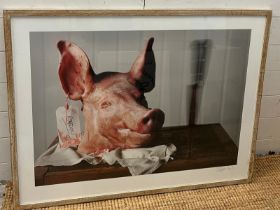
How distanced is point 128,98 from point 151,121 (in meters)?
0.08

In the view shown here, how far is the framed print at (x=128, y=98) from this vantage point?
91 centimetres

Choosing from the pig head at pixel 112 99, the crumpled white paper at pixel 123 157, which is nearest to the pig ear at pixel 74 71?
the pig head at pixel 112 99

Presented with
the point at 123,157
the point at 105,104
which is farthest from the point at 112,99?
the point at 123,157

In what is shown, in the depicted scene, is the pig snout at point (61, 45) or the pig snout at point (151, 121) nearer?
the pig snout at point (61, 45)

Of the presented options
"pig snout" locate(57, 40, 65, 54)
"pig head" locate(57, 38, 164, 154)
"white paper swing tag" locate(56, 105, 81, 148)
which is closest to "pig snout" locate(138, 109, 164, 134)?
"pig head" locate(57, 38, 164, 154)

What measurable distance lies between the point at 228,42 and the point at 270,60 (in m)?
0.19

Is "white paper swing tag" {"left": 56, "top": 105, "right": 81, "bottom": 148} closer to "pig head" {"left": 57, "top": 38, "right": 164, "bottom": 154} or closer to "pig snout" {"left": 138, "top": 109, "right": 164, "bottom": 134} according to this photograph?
"pig head" {"left": 57, "top": 38, "right": 164, "bottom": 154}

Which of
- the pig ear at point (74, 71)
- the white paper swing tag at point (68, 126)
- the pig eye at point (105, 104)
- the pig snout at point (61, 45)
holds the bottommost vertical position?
the white paper swing tag at point (68, 126)

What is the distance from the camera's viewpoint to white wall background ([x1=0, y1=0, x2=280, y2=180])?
2.98 ft

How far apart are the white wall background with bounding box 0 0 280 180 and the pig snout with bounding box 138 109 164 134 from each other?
0.24 metres

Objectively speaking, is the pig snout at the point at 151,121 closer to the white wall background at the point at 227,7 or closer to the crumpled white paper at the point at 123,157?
the crumpled white paper at the point at 123,157

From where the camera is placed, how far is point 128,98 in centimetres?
98

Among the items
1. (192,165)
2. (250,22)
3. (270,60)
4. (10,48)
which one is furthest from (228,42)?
(10,48)

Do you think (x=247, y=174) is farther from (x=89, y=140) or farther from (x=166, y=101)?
(x=89, y=140)
